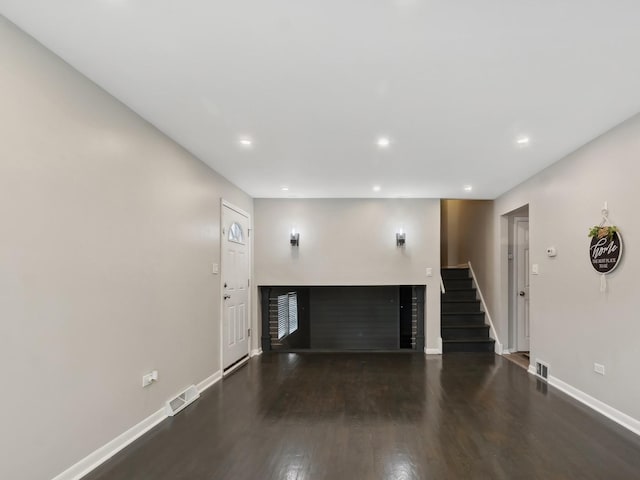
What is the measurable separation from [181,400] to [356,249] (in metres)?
3.54

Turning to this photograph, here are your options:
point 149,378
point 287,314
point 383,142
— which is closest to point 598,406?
point 383,142

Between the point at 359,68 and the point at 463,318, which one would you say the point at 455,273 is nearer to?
the point at 463,318

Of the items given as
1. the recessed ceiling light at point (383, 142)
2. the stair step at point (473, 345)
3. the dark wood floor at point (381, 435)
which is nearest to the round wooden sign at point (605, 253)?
the dark wood floor at point (381, 435)

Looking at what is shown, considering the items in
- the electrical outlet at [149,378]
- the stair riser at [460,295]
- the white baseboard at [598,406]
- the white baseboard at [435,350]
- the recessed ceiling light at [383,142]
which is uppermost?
the recessed ceiling light at [383,142]

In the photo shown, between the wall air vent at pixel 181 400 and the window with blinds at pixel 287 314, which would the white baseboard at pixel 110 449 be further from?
the window with blinds at pixel 287 314

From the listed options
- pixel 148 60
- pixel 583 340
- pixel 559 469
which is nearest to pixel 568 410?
pixel 583 340

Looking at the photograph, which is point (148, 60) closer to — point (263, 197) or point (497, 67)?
point (497, 67)

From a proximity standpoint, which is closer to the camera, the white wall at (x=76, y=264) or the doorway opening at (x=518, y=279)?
the white wall at (x=76, y=264)

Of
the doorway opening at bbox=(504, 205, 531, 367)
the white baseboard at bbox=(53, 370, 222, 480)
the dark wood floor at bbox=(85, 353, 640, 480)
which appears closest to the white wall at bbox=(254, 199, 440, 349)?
the doorway opening at bbox=(504, 205, 531, 367)

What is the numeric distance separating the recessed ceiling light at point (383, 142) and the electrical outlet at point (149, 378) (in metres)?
2.81

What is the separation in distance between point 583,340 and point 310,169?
335cm

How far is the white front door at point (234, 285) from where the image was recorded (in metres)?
4.89

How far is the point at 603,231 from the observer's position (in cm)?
344

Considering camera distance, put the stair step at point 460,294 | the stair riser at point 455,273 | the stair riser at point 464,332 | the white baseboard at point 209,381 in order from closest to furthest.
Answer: the white baseboard at point 209,381, the stair riser at point 464,332, the stair step at point 460,294, the stair riser at point 455,273
